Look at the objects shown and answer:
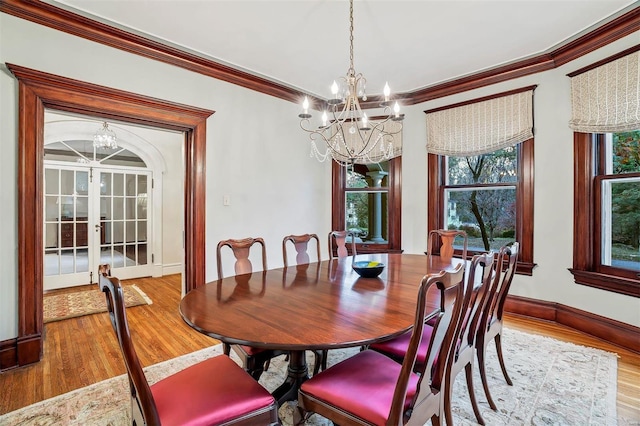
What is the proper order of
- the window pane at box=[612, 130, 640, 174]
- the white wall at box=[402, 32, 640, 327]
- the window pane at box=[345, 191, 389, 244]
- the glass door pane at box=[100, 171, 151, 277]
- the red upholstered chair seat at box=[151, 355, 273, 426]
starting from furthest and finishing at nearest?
1. the glass door pane at box=[100, 171, 151, 277]
2. the window pane at box=[345, 191, 389, 244]
3. the white wall at box=[402, 32, 640, 327]
4. the window pane at box=[612, 130, 640, 174]
5. the red upholstered chair seat at box=[151, 355, 273, 426]

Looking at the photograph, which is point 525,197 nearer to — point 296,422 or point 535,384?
point 535,384

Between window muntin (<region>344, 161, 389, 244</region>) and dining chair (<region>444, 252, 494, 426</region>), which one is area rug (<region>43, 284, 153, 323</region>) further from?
dining chair (<region>444, 252, 494, 426</region>)

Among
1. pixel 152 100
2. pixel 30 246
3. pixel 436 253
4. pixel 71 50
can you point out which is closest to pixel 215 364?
pixel 30 246

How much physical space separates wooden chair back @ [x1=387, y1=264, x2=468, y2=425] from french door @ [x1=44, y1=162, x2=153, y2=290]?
5.38 meters

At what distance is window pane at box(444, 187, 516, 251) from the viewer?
362 cm

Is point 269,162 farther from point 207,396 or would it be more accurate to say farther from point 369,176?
point 207,396

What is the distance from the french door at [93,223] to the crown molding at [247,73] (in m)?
3.00

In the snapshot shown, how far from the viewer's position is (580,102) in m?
2.93

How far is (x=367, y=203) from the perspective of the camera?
4.54m

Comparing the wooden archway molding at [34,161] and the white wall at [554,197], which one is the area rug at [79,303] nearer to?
the wooden archway molding at [34,161]

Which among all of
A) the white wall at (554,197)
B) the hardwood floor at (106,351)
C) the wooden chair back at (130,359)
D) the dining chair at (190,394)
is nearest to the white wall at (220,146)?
the hardwood floor at (106,351)

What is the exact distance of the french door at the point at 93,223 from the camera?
15.2 feet

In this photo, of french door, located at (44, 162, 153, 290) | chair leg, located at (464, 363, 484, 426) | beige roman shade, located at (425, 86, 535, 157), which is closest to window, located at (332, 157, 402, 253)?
beige roman shade, located at (425, 86, 535, 157)

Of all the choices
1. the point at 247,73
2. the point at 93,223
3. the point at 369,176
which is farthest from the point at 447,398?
the point at 93,223
